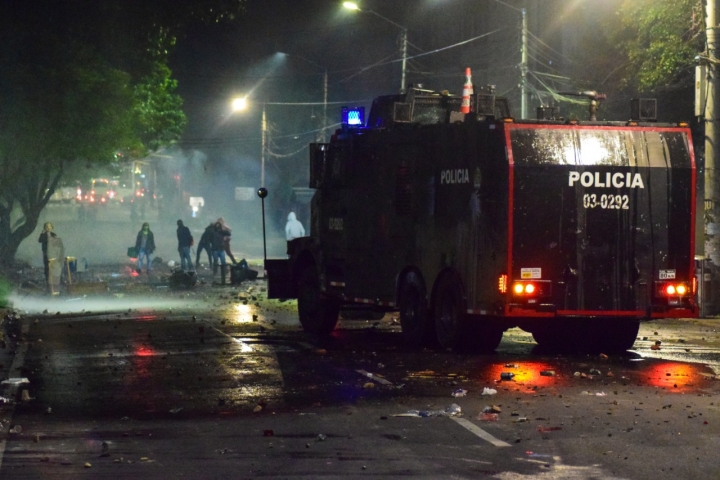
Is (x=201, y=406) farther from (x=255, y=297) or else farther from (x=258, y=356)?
(x=255, y=297)

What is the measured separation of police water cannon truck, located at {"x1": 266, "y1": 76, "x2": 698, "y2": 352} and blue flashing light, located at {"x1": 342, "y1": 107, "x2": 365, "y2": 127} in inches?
57.4

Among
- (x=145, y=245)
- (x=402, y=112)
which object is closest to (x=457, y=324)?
(x=402, y=112)

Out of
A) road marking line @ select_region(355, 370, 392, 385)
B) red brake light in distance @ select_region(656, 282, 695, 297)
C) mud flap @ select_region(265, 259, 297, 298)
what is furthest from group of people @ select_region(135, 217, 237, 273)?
road marking line @ select_region(355, 370, 392, 385)

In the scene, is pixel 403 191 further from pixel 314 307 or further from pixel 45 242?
pixel 45 242

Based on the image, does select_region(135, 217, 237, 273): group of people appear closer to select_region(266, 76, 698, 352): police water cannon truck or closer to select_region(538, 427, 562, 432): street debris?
select_region(266, 76, 698, 352): police water cannon truck

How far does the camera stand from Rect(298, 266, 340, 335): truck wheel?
1673 centimetres

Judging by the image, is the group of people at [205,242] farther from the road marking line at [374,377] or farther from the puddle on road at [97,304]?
the road marking line at [374,377]

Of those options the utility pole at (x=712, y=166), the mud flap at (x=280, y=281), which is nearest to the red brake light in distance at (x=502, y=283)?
the mud flap at (x=280, y=281)

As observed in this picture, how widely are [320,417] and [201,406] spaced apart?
1.28m

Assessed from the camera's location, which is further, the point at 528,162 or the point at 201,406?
the point at 528,162

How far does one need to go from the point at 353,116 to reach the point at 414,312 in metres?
3.15

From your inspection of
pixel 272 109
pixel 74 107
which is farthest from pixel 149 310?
pixel 272 109

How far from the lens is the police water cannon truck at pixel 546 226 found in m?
12.7

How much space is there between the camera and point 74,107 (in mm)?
28000
